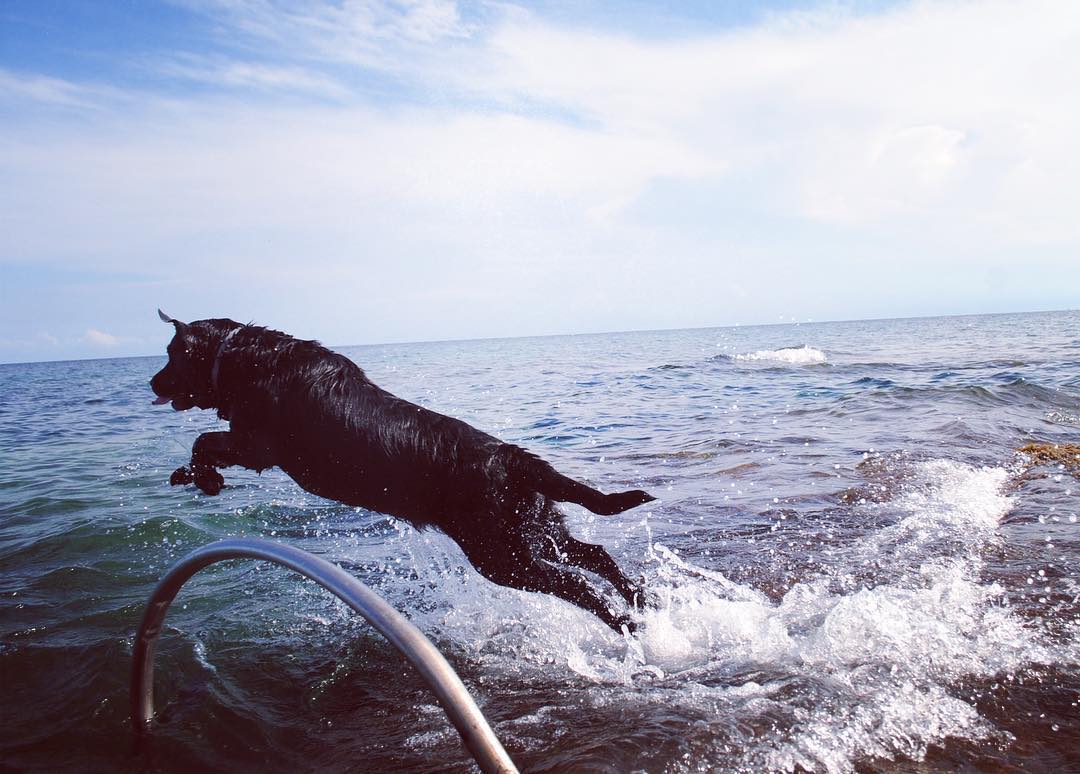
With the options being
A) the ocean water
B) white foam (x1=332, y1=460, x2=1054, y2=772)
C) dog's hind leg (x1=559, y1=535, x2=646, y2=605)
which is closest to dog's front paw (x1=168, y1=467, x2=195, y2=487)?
the ocean water

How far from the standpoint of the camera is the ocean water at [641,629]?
9.95 ft

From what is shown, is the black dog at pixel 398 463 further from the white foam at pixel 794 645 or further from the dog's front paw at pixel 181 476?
the white foam at pixel 794 645

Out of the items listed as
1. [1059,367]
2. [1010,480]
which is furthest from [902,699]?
[1059,367]

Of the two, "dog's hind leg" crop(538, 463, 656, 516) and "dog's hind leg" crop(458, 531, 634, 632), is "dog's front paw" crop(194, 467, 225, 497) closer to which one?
"dog's hind leg" crop(458, 531, 634, 632)

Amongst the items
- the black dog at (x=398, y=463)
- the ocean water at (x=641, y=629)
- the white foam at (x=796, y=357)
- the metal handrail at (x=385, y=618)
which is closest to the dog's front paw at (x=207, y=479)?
the black dog at (x=398, y=463)

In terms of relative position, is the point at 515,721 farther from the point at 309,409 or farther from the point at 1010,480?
the point at 1010,480

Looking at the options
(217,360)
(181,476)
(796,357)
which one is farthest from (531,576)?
(796,357)

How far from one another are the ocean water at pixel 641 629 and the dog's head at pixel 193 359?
159 cm

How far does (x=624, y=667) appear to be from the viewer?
3.81m

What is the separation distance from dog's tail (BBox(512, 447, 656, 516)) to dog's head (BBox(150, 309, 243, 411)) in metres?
2.25

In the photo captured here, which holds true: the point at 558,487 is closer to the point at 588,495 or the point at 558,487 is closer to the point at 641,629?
the point at 588,495

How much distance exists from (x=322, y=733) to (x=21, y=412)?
75.6 feet

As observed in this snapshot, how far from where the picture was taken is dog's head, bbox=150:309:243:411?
15.7 feet

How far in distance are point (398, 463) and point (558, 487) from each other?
97 cm
